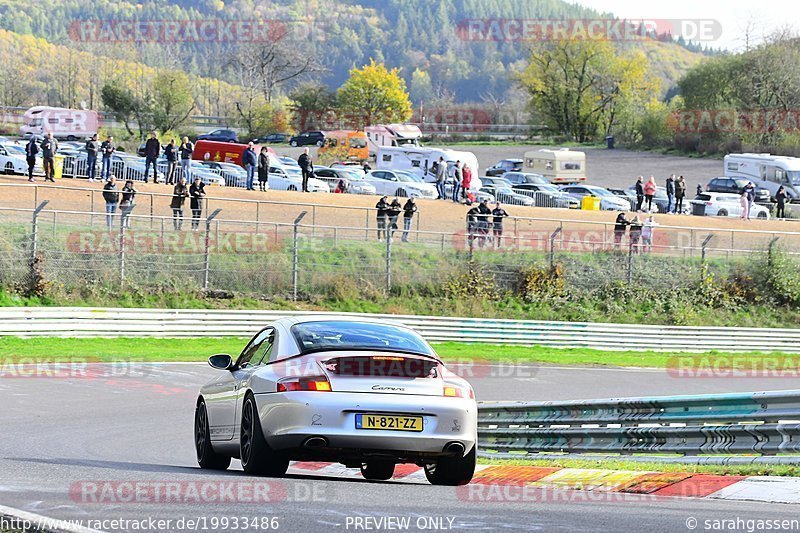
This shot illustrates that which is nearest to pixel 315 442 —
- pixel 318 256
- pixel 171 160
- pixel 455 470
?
pixel 455 470

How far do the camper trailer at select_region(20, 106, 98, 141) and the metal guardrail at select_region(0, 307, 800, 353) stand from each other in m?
51.7

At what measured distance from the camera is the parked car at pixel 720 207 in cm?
5166

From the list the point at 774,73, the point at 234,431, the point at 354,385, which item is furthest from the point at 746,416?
the point at 774,73

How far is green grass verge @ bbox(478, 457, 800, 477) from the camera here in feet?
31.6

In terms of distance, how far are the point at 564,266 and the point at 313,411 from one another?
1072 inches

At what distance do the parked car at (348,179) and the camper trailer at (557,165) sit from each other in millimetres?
17499

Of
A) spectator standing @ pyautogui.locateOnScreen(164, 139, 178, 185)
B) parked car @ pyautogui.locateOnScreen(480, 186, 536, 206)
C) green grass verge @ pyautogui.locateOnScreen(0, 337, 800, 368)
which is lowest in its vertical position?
green grass verge @ pyautogui.locateOnScreen(0, 337, 800, 368)

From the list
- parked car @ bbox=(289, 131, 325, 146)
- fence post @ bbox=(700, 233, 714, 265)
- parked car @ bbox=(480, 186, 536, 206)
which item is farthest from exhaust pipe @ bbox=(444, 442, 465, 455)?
parked car @ bbox=(289, 131, 325, 146)

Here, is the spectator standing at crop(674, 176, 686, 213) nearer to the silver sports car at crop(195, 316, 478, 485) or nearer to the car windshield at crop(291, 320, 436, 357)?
the car windshield at crop(291, 320, 436, 357)

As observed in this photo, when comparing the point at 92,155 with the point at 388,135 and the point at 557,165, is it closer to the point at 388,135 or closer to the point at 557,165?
the point at 557,165

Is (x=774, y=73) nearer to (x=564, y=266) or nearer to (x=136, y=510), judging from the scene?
(x=564, y=266)

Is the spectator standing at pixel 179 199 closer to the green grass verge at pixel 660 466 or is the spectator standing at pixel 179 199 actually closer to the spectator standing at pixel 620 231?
the spectator standing at pixel 620 231

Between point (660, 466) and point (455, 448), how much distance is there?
294 centimetres

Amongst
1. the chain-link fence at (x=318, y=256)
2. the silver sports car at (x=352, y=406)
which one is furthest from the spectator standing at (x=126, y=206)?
the silver sports car at (x=352, y=406)
